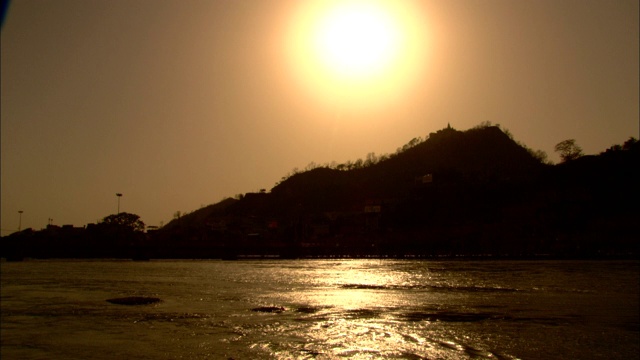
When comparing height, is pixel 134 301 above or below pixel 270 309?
above

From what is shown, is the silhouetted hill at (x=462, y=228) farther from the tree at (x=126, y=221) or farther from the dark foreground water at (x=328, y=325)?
the dark foreground water at (x=328, y=325)

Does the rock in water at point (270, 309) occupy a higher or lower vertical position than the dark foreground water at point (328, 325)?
higher

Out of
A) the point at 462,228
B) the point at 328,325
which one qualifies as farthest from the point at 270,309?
the point at 462,228

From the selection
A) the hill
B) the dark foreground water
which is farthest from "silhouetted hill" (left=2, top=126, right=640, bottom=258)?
the dark foreground water

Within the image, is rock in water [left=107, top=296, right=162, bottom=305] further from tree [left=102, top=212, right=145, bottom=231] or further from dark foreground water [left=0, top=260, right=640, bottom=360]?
tree [left=102, top=212, right=145, bottom=231]

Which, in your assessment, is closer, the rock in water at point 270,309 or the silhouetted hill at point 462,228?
the rock in water at point 270,309

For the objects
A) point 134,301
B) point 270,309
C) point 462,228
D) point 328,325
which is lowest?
point 328,325

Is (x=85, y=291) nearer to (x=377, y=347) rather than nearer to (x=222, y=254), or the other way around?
(x=377, y=347)

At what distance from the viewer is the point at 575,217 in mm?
143875

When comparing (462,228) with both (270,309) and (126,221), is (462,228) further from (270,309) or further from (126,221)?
(270,309)

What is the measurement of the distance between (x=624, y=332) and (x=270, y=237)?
541 feet

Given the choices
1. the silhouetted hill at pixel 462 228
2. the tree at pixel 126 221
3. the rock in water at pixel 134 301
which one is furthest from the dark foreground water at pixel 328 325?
the tree at pixel 126 221

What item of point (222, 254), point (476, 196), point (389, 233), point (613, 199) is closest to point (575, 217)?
point (613, 199)

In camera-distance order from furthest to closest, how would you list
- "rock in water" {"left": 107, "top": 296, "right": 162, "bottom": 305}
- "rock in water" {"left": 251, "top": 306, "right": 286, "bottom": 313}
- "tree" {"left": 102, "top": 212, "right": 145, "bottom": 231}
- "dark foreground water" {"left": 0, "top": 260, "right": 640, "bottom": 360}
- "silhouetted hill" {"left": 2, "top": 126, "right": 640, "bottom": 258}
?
"tree" {"left": 102, "top": 212, "right": 145, "bottom": 231} → "silhouetted hill" {"left": 2, "top": 126, "right": 640, "bottom": 258} → "rock in water" {"left": 107, "top": 296, "right": 162, "bottom": 305} → "rock in water" {"left": 251, "top": 306, "right": 286, "bottom": 313} → "dark foreground water" {"left": 0, "top": 260, "right": 640, "bottom": 360}
